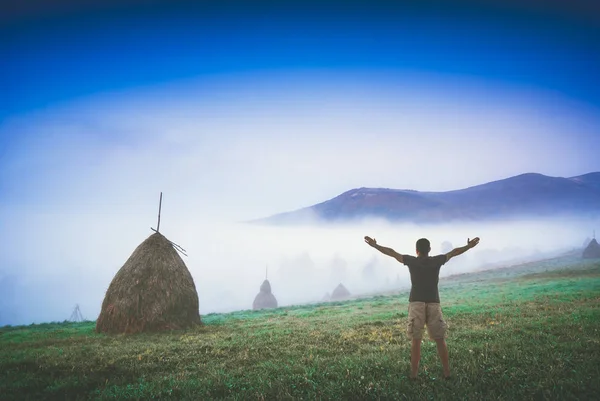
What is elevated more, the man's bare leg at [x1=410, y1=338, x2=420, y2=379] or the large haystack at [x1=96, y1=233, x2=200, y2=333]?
the large haystack at [x1=96, y1=233, x2=200, y2=333]

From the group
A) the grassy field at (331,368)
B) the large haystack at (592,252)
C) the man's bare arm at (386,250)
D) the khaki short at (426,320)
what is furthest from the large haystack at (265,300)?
the large haystack at (592,252)

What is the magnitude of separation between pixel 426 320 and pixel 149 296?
15635 millimetres

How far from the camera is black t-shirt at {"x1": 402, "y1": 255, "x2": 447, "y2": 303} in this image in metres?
6.72

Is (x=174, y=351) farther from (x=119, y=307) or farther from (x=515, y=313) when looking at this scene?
(x=515, y=313)

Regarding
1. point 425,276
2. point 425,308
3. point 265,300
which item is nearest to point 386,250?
point 425,276

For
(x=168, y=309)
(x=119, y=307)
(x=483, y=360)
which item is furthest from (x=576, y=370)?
(x=119, y=307)

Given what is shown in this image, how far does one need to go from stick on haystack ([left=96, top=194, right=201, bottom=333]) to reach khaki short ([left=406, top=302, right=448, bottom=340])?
14641mm

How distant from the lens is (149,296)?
677 inches

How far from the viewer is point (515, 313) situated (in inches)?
588

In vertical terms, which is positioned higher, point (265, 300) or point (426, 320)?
point (265, 300)

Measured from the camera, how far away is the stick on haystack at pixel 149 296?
657 inches

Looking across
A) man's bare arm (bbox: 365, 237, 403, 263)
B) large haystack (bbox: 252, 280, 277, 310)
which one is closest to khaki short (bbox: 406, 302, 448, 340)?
man's bare arm (bbox: 365, 237, 403, 263)

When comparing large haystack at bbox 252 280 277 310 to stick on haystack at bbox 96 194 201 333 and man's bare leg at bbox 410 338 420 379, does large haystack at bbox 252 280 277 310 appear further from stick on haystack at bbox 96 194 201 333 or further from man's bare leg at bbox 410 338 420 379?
man's bare leg at bbox 410 338 420 379

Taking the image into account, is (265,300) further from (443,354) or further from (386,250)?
(443,354)
